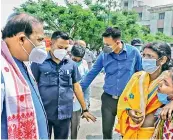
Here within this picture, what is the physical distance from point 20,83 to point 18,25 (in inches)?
14.6

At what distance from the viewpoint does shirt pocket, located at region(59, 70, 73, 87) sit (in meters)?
2.57

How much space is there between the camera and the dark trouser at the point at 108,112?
2953 millimetres

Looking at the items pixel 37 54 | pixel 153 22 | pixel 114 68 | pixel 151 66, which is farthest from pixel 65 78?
pixel 153 22

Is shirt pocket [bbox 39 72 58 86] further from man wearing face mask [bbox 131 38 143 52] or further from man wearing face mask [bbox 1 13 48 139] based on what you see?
man wearing face mask [bbox 131 38 143 52]

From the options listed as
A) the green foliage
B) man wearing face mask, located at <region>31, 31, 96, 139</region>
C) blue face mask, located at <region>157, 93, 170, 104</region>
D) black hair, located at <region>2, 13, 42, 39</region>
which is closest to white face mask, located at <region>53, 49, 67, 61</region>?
man wearing face mask, located at <region>31, 31, 96, 139</region>

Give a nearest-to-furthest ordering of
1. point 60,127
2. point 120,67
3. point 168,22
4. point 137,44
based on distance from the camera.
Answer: point 60,127 → point 120,67 → point 137,44 → point 168,22

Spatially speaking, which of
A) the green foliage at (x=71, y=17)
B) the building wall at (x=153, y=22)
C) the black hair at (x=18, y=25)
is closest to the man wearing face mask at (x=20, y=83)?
the black hair at (x=18, y=25)

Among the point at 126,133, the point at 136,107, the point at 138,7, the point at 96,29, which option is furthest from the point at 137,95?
the point at 138,7

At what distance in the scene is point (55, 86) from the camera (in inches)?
100

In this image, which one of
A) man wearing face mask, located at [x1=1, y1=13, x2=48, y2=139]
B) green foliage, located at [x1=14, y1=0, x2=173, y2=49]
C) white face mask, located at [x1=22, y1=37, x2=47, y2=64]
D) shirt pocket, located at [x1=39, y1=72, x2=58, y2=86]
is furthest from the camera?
green foliage, located at [x1=14, y1=0, x2=173, y2=49]

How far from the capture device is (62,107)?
2.59 m

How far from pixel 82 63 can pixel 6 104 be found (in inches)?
101

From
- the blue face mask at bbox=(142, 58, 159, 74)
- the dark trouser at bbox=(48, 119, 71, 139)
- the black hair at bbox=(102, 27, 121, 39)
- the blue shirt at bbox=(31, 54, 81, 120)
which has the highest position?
the black hair at bbox=(102, 27, 121, 39)

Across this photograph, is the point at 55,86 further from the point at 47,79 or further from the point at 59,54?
the point at 59,54
